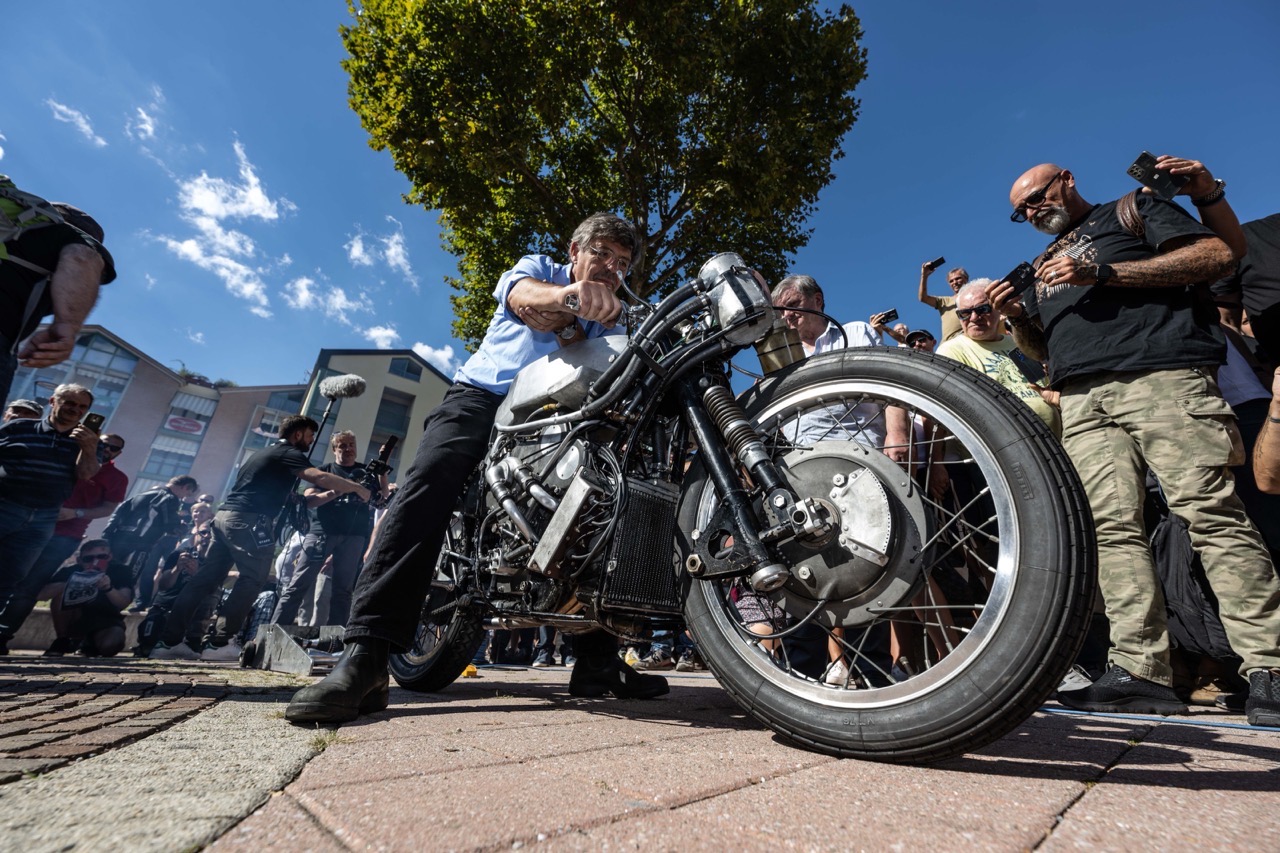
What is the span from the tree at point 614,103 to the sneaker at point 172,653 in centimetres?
757

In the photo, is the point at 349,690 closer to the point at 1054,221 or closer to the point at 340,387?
the point at 1054,221

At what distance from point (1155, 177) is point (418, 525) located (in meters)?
3.36

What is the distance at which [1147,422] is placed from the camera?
7.59ft

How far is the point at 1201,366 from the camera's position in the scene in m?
2.30

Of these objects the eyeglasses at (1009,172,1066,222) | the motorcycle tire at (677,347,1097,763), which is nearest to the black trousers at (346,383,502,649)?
the motorcycle tire at (677,347,1097,763)

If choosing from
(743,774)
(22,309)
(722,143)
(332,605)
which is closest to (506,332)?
(743,774)

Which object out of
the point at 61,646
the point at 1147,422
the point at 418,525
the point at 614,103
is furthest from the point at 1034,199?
the point at 614,103

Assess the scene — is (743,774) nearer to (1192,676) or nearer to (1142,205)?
(1142,205)

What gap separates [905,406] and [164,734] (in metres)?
1.94

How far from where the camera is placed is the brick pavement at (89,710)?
1.09 meters

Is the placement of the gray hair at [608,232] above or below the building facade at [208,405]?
below

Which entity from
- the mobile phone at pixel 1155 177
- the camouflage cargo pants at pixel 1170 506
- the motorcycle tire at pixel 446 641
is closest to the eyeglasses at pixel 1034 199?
the mobile phone at pixel 1155 177

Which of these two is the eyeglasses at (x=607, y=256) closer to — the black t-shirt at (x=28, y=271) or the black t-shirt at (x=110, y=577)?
the black t-shirt at (x=28, y=271)

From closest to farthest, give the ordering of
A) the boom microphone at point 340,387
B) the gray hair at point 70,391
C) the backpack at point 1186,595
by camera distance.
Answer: the backpack at point 1186,595 < the gray hair at point 70,391 < the boom microphone at point 340,387
